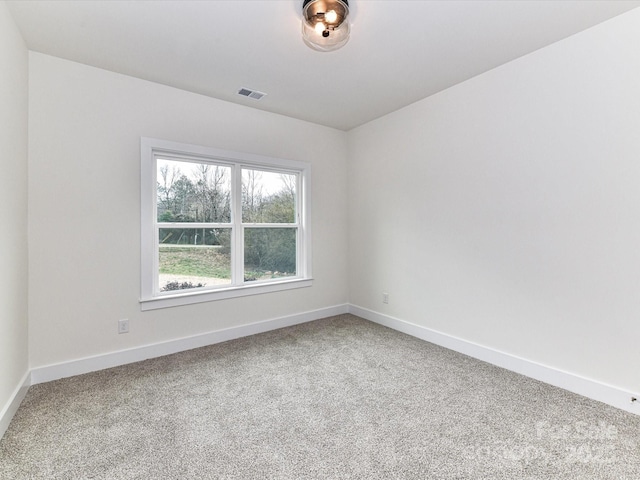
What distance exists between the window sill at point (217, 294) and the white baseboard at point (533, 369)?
1295 mm

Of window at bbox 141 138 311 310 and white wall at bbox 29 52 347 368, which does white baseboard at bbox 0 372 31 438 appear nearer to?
white wall at bbox 29 52 347 368

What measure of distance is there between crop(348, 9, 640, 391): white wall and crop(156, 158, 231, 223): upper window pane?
196cm

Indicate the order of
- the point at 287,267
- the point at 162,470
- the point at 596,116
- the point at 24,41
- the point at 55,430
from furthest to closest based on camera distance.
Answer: the point at 287,267
the point at 24,41
the point at 596,116
the point at 55,430
the point at 162,470

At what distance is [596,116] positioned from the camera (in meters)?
2.13

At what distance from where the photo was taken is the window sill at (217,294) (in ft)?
9.57

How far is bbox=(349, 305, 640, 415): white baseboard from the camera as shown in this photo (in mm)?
2061

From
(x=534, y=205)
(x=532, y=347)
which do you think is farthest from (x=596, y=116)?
(x=532, y=347)

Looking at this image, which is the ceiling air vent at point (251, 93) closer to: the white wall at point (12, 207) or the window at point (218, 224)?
the window at point (218, 224)

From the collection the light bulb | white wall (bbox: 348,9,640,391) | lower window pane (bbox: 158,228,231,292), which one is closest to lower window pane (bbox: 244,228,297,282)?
lower window pane (bbox: 158,228,231,292)

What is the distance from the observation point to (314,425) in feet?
6.20

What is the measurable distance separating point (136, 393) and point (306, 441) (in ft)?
4.50

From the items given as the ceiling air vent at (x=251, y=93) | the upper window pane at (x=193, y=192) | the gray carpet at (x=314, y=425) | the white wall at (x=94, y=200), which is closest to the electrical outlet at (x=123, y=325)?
the white wall at (x=94, y=200)

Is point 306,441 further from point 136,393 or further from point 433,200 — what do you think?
point 433,200

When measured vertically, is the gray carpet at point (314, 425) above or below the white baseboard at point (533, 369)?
below
